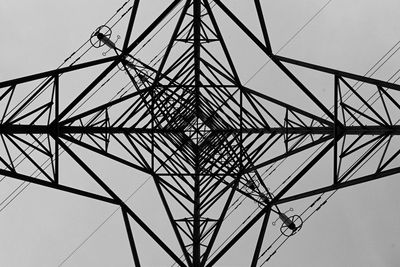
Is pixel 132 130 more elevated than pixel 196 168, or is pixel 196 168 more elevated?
pixel 132 130

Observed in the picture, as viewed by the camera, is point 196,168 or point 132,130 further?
point 196,168

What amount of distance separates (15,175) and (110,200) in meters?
2.20

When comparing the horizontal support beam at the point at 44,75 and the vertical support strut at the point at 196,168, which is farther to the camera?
the vertical support strut at the point at 196,168

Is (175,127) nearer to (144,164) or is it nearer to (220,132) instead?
(220,132)

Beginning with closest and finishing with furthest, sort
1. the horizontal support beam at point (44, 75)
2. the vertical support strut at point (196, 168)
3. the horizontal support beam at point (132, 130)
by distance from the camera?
the horizontal support beam at point (44, 75) → the horizontal support beam at point (132, 130) → the vertical support strut at point (196, 168)

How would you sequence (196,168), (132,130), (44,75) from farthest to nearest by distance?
A: (196,168) < (132,130) < (44,75)

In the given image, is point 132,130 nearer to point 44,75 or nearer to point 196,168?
point 196,168

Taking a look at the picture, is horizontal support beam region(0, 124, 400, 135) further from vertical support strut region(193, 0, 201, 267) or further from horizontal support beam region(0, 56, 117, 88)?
vertical support strut region(193, 0, 201, 267)

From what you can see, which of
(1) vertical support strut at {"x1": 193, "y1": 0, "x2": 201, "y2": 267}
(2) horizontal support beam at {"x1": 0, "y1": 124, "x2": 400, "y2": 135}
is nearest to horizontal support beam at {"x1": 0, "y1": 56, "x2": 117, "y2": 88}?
(2) horizontal support beam at {"x1": 0, "y1": 124, "x2": 400, "y2": 135}

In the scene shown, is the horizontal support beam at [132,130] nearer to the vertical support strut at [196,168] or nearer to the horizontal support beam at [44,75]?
the horizontal support beam at [44,75]

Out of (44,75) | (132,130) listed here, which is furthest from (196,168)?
(44,75)

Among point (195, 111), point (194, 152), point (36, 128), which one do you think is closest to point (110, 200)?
point (36, 128)

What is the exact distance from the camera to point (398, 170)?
9.12 metres

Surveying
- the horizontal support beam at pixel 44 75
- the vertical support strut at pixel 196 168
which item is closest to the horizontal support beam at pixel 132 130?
the horizontal support beam at pixel 44 75
